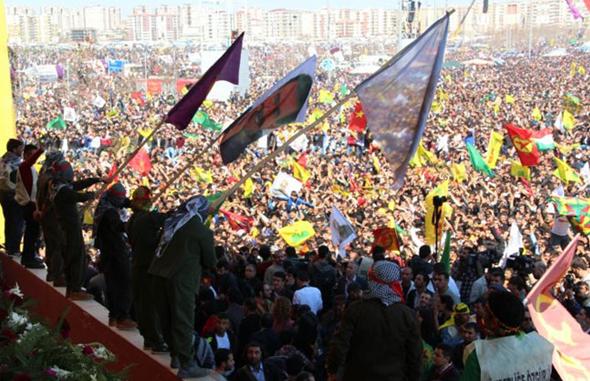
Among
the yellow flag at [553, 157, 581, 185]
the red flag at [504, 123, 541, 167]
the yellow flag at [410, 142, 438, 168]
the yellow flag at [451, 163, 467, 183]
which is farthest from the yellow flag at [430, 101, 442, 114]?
the red flag at [504, 123, 541, 167]

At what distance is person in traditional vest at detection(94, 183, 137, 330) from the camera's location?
698 cm

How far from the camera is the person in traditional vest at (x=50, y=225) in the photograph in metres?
7.76

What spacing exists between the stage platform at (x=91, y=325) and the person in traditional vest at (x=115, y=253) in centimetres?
10

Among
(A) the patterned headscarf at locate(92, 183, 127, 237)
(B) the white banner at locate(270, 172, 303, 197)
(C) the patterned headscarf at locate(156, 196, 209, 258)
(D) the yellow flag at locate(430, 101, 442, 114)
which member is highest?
(C) the patterned headscarf at locate(156, 196, 209, 258)

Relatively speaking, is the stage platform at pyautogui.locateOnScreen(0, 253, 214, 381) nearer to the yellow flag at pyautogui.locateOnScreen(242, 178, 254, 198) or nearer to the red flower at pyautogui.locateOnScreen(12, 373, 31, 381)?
the red flower at pyautogui.locateOnScreen(12, 373, 31, 381)

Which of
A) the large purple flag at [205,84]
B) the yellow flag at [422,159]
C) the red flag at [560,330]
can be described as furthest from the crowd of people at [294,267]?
the large purple flag at [205,84]

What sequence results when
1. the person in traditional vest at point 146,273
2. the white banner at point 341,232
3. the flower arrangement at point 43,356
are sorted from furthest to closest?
1. the white banner at point 341,232
2. the person in traditional vest at point 146,273
3. the flower arrangement at point 43,356

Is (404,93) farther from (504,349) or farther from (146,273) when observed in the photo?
(504,349)

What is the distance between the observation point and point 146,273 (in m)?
6.35

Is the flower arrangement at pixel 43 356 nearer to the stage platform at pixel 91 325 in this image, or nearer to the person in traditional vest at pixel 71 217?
the stage platform at pixel 91 325

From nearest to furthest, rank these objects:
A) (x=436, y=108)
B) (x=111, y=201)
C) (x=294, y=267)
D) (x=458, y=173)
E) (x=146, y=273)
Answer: (x=146, y=273)
(x=111, y=201)
(x=294, y=267)
(x=458, y=173)
(x=436, y=108)

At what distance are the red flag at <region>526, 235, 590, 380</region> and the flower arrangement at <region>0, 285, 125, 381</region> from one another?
1871 mm

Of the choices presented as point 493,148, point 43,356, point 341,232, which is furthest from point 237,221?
point 43,356

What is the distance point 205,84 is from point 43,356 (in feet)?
13.4
